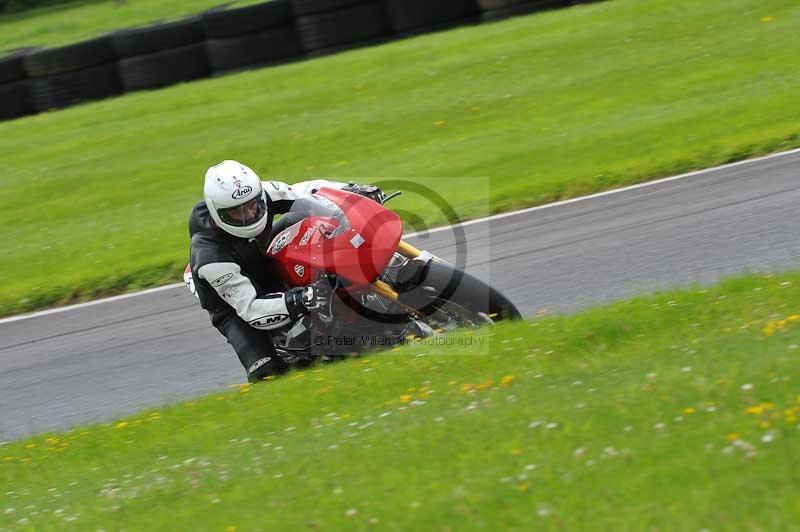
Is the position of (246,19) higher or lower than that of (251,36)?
higher

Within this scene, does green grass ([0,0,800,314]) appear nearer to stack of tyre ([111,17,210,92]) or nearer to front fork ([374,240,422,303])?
stack of tyre ([111,17,210,92])

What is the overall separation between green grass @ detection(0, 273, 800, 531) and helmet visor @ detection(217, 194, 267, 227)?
108 cm

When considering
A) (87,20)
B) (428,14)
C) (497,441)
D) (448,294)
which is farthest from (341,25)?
(497,441)

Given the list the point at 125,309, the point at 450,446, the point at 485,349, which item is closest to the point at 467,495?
the point at 450,446

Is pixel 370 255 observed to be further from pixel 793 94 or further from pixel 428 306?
pixel 793 94

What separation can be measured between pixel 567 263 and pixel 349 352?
2952mm

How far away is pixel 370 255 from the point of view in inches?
242

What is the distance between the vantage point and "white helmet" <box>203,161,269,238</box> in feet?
21.1

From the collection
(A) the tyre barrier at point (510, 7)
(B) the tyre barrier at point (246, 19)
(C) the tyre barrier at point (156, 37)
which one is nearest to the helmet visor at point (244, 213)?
(B) the tyre barrier at point (246, 19)

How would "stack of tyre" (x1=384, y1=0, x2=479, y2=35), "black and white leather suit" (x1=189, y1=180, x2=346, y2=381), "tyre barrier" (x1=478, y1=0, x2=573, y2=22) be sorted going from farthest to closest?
"tyre barrier" (x1=478, y1=0, x2=573, y2=22) → "stack of tyre" (x1=384, y1=0, x2=479, y2=35) → "black and white leather suit" (x1=189, y1=180, x2=346, y2=381)

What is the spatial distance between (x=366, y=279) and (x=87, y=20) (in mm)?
19492

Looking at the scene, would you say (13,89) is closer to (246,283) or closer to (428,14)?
(428,14)

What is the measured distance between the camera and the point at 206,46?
58.5ft

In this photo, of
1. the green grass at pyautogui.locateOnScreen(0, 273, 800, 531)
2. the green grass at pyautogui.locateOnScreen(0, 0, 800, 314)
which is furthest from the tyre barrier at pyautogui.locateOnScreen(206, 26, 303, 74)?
the green grass at pyautogui.locateOnScreen(0, 273, 800, 531)
